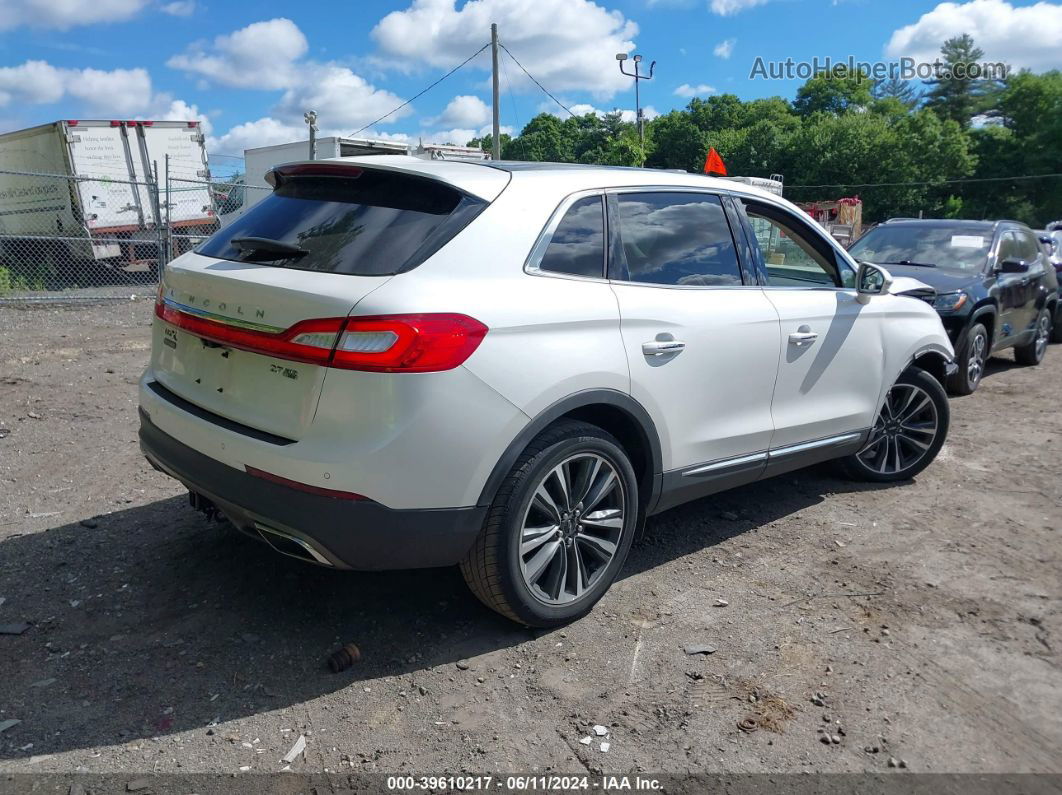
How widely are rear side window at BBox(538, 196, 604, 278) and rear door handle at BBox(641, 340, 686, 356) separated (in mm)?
354

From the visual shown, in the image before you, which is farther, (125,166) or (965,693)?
(125,166)

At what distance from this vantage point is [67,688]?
2.95 metres

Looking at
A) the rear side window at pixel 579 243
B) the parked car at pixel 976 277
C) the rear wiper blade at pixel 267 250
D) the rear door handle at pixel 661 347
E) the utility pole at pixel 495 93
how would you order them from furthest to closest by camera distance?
the utility pole at pixel 495 93 < the parked car at pixel 976 277 < the rear door handle at pixel 661 347 < the rear side window at pixel 579 243 < the rear wiper blade at pixel 267 250

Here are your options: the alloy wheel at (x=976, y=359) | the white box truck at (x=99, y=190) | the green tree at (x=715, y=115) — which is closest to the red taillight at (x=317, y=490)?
the alloy wheel at (x=976, y=359)

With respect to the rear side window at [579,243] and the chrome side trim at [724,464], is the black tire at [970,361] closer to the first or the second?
the chrome side trim at [724,464]

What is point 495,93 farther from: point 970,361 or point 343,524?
point 343,524

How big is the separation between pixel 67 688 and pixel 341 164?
2.19 meters

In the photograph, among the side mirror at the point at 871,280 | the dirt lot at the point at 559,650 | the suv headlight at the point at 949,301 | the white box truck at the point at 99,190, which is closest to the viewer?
the dirt lot at the point at 559,650

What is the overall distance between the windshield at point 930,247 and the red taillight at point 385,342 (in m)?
7.62

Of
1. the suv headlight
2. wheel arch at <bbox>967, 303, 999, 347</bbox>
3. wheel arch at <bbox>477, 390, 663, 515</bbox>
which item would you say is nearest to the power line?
wheel arch at <bbox>967, 303, 999, 347</bbox>

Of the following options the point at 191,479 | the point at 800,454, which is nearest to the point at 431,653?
the point at 191,479

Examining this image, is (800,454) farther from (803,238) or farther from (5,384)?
(5,384)

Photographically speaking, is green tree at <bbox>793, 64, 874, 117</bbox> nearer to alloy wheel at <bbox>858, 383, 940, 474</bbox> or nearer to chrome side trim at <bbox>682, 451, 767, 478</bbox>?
alloy wheel at <bbox>858, 383, 940, 474</bbox>

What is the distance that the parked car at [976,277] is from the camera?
27.2 ft
